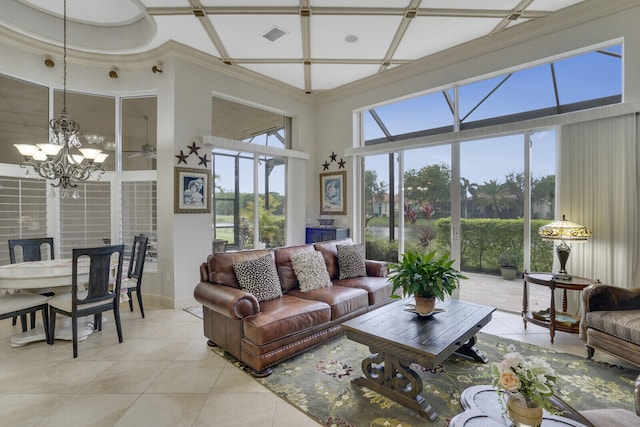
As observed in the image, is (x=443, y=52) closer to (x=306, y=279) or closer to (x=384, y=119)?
(x=384, y=119)

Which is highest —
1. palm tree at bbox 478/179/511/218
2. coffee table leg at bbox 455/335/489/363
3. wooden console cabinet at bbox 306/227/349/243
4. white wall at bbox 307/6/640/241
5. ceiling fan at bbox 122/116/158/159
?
white wall at bbox 307/6/640/241

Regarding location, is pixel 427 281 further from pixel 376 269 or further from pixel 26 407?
pixel 26 407

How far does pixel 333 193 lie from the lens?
5980 millimetres

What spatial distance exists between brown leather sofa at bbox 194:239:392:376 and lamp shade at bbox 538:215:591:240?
1893 millimetres

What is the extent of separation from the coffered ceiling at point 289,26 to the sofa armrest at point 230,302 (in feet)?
10.1

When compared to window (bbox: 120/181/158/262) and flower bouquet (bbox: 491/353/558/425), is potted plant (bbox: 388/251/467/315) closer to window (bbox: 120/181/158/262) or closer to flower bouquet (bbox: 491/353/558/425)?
flower bouquet (bbox: 491/353/558/425)

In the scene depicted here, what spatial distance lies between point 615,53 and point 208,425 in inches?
212

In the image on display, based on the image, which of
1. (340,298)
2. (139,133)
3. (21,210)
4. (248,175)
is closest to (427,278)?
(340,298)

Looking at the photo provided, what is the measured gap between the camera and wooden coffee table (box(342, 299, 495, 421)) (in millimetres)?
2053

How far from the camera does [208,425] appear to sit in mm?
1974

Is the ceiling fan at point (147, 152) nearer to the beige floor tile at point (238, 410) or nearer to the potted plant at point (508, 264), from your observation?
the beige floor tile at point (238, 410)

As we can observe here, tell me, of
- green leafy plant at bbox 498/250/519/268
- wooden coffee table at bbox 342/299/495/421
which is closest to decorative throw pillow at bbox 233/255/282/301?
wooden coffee table at bbox 342/299/495/421

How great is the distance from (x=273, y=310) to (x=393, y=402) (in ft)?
4.05

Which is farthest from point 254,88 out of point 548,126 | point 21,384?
point 21,384
